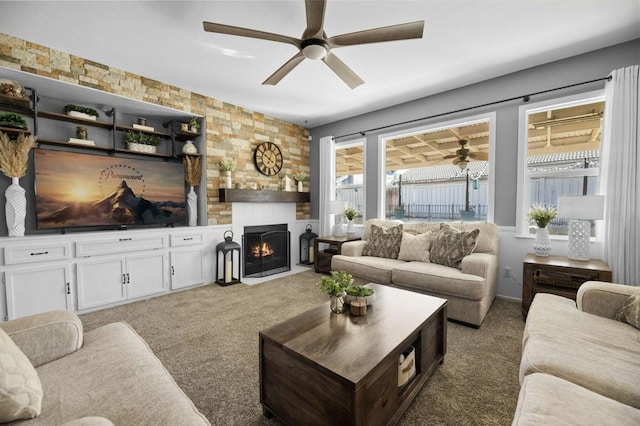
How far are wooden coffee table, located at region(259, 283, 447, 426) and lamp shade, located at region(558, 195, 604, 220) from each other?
75.8 inches

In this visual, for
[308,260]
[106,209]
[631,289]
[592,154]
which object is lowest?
[308,260]

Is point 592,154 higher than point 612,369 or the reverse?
higher

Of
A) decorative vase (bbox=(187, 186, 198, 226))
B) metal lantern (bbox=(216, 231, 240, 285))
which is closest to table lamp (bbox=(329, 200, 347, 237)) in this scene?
metal lantern (bbox=(216, 231, 240, 285))

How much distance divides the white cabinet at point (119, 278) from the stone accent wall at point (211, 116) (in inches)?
39.6

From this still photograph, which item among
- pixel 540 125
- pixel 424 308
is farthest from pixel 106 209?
pixel 540 125

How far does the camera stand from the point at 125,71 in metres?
3.31

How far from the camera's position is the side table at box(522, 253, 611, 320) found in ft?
8.02

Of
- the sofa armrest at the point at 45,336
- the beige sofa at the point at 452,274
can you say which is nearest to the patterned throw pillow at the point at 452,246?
the beige sofa at the point at 452,274

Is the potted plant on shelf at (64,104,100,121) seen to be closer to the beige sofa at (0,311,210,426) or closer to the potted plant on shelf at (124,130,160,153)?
the potted plant on shelf at (124,130,160,153)

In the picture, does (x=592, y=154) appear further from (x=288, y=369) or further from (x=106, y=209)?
(x=106, y=209)

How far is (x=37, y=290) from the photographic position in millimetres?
2742

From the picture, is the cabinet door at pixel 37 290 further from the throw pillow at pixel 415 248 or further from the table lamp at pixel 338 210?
the throw pillow at pixel 415 248

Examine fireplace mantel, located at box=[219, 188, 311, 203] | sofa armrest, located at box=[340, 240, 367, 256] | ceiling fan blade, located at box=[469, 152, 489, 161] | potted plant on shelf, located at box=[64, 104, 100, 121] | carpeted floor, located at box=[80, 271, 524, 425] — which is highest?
potted plant on shelf, located at box=[64, 104, 100, 121]

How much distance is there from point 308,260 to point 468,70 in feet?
13.3
